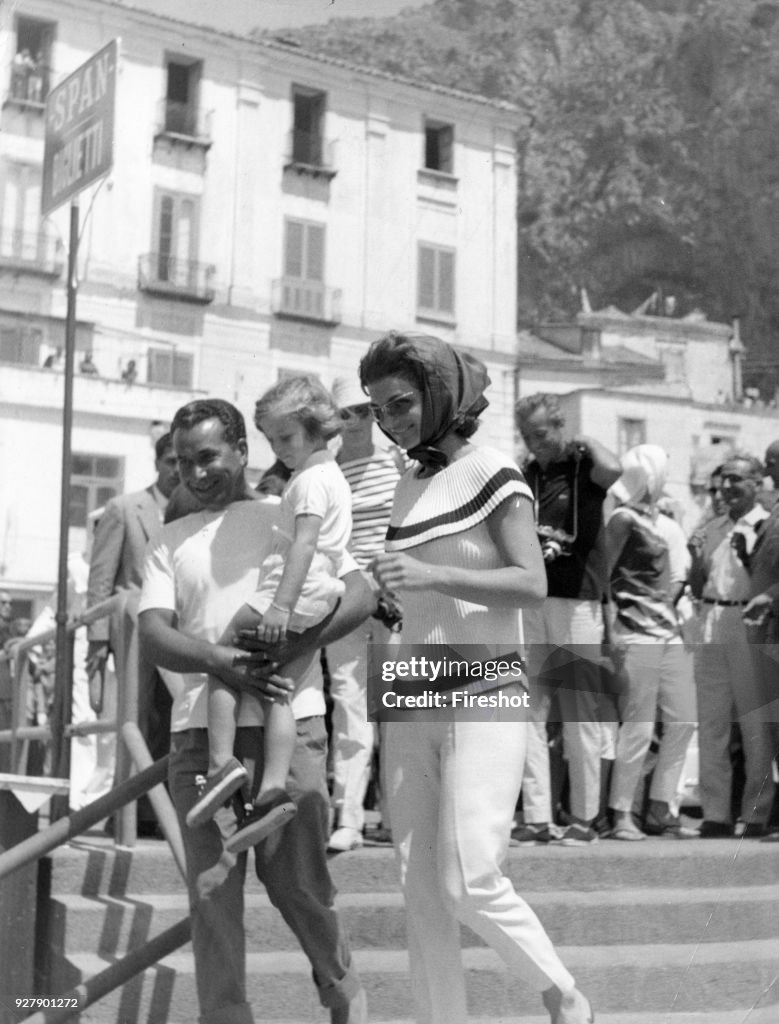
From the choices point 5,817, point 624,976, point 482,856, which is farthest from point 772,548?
point 5,817

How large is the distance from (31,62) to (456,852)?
2477 millimetres

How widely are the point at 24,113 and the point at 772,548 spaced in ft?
7.55

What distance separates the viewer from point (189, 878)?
10.5ft

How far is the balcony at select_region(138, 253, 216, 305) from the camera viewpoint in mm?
3791

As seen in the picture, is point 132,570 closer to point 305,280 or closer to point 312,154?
point 305,280

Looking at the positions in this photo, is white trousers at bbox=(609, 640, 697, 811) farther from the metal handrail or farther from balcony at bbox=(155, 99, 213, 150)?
balcony at bbox=(155, 99, 213, 150)

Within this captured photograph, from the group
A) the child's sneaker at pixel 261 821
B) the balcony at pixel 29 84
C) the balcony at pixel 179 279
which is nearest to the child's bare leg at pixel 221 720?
the child's sneaker at pixel 261 821

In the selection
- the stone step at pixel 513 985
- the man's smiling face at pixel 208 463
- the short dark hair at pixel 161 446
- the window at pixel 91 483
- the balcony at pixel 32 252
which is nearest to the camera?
the stone step at pixel 513 985

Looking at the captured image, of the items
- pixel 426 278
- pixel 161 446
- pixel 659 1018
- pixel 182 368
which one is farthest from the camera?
pixel 161 446

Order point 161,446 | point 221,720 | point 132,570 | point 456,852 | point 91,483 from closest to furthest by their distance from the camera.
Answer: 1. point 456,852
2. point 221,720
3. point 91,483
4. point 161,446
5. point 132,570

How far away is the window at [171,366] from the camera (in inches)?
154

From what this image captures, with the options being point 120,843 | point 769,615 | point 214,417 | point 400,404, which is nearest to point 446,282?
point 214,417

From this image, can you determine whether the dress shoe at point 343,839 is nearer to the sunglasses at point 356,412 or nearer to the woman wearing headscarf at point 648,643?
the woman wearing headscarf at point 648,643

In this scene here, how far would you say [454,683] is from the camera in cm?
277
